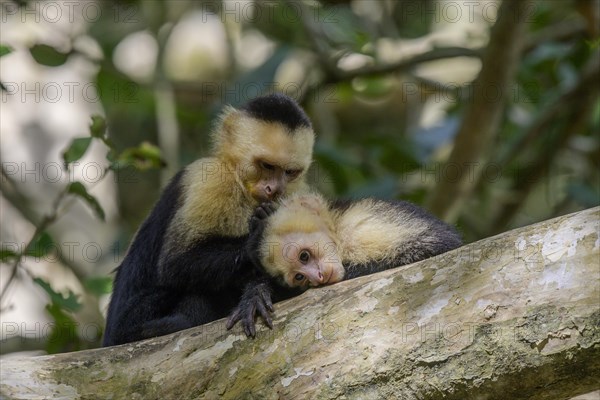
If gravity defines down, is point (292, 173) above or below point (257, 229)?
above

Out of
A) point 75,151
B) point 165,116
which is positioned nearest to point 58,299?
point 75,151

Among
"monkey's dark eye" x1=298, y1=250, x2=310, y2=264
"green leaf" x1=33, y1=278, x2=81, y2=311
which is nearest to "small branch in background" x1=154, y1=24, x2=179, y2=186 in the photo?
"green leaf" x1=33, y1=278, x2=81, y2=311

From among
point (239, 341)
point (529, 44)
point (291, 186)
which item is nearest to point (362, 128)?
point (529, 44)

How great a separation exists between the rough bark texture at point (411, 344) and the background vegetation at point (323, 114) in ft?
6.65

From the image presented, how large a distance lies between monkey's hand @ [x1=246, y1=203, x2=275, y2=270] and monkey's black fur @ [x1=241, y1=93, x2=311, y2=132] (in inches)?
28.8

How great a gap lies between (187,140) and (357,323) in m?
6.17

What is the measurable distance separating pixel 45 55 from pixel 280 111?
72.4 inches

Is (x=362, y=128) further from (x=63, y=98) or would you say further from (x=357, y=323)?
(x=357, y=323)

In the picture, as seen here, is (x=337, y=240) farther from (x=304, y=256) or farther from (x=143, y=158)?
(x=143, y=158)

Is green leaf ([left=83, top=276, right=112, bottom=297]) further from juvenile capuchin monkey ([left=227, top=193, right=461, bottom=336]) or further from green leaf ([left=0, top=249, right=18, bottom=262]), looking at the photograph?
juvenile capuchin monkey ([left=227, top=193, right=461, bottom=336])

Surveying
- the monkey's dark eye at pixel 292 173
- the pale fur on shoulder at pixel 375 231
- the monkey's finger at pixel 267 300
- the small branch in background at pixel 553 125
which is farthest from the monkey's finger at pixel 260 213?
the small branch in background at pixel 553 125

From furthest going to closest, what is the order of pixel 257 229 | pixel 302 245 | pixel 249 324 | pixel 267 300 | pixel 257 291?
pixel 257 229
pixel 302 245
pixel 257 291
pixel 267 300
pixel 249 324

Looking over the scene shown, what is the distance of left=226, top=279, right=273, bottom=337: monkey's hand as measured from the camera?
11.8ft

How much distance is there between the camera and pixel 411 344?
3203 millimetres
